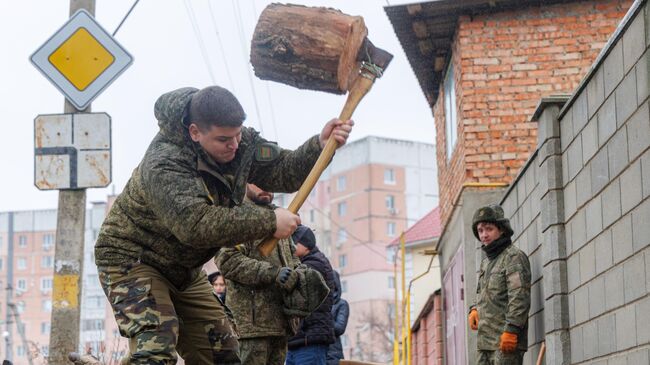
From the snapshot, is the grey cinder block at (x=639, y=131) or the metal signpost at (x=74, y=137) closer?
the grey cinder block at (x=639, y=131)

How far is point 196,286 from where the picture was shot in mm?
6270

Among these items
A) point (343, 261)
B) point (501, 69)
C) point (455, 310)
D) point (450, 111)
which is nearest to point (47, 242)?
point (343, 261)

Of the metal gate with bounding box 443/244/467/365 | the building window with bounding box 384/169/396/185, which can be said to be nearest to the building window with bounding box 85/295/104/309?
the building window with bounding box 384/169/396/185

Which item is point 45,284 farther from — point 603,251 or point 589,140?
point 603,251

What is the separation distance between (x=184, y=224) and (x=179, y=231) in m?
0.05

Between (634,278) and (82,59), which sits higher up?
(82,59)

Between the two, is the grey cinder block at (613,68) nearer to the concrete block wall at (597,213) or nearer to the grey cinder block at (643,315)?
the concrete block wall at (597,213)

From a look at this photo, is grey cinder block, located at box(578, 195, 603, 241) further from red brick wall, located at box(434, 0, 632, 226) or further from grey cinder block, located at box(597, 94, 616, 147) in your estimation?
red brick wall, located at box(434, 0, 632, 226)

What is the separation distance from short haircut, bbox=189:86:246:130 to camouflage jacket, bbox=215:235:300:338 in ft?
7.20

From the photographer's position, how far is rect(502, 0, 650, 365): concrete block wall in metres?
6.92

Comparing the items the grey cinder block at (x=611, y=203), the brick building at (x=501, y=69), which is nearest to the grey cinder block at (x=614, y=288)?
the grey cinder block at (x=611, y=203)

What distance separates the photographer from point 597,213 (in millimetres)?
8172

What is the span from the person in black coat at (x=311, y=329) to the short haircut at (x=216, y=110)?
370cm

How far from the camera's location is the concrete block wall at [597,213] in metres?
6.92
